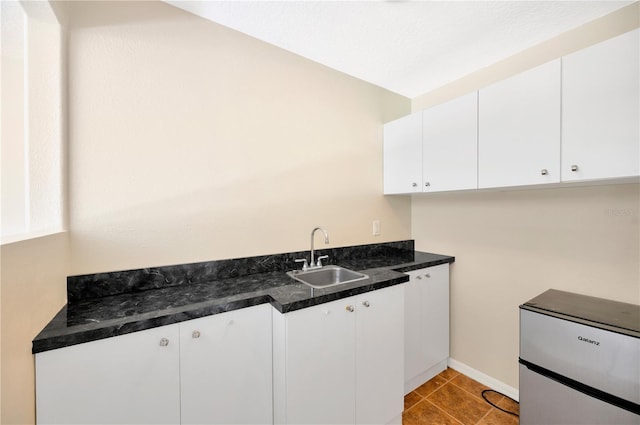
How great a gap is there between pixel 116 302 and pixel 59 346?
0.33m

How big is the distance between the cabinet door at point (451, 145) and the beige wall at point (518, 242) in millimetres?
380

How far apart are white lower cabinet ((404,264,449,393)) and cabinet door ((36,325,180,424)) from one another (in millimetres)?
1512

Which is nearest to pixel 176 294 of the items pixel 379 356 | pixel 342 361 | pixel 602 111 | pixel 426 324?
pixel 342 361

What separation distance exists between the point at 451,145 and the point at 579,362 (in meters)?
1.41

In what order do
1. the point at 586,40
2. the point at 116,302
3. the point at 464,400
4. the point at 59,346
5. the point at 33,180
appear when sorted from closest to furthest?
1. the point at 59,346
2. the point at 33,180
3. the point at 116,302
4. the point at 586,40
5. the point at 464,400

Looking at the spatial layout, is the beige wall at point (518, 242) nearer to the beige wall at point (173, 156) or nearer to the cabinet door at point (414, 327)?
the cabinet door at point (414, 327)

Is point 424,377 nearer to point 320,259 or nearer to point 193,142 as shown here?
point 320,259

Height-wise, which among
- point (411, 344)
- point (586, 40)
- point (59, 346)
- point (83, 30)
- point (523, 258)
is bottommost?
point (411, 344)

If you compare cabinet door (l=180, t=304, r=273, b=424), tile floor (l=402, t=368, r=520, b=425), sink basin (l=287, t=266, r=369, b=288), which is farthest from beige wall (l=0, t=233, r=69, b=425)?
tile floor (l=402, t=368, r=520, b=425)

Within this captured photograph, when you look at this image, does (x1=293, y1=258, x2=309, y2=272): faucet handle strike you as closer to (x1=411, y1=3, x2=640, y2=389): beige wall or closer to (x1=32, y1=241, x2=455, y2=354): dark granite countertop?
(x1=32, y1=241, x2=455, y2=354): dark granite countertop

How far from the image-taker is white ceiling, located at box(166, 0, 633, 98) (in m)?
1.45

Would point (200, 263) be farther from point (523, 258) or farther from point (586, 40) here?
point (586, 40)

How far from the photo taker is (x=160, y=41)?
56.3 inches

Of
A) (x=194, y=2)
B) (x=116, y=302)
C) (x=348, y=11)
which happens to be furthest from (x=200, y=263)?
(x=348, y=11)
